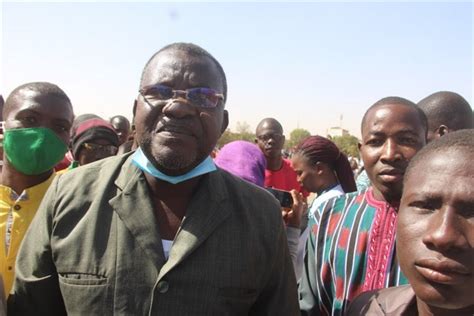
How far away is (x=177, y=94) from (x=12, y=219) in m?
1.23

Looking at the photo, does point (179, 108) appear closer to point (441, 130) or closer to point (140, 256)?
point (140, 256)

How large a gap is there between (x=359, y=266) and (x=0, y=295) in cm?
164

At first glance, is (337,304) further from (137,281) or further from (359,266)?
(137,281)

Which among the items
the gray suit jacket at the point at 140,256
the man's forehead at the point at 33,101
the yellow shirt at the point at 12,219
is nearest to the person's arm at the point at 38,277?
the gray suit jacket at the point at 140,256

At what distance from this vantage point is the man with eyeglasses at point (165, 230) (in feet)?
5.42

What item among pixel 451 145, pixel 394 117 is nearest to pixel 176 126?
pixel 451 145

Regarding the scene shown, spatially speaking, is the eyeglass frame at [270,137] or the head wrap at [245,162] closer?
the head wrap at [245,162]

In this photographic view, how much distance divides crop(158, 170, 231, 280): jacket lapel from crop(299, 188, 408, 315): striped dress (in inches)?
30.2

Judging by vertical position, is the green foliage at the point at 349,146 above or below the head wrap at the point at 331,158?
below

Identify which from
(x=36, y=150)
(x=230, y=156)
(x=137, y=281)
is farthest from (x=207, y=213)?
(x=230, y=156)

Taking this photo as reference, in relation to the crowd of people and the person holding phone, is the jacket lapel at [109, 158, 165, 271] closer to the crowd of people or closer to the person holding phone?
the crowd of people

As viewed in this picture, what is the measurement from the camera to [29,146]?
247 centimetres

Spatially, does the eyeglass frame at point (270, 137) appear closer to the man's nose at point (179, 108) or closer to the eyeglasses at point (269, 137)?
the eyeglasses at point (269, 137)

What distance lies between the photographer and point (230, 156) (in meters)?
3.46
